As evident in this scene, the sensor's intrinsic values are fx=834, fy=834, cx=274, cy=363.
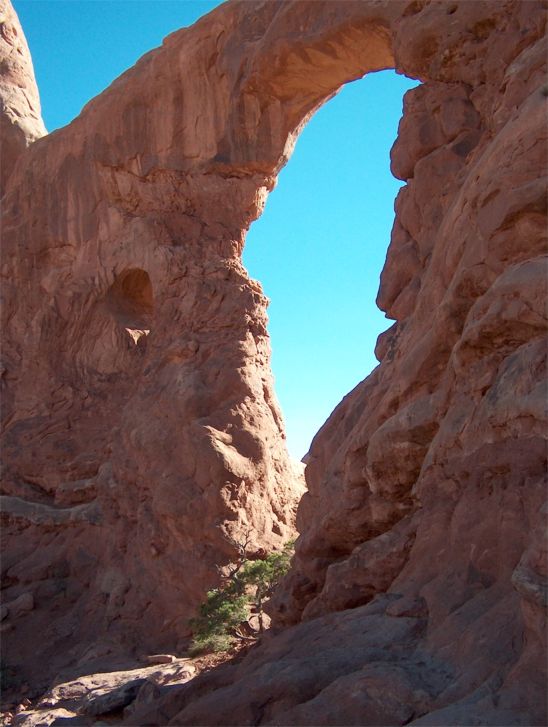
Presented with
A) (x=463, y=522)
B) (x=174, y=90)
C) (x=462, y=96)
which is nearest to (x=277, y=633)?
(x=463, y=522)

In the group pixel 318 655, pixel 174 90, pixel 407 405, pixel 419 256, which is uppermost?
pixel 174 90

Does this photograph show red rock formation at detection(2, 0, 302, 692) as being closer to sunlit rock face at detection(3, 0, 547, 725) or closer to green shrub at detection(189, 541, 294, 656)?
sunlit rock face at detection(3, 0, 547, 725)

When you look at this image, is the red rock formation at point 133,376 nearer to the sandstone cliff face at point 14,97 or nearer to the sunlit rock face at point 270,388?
the sunlit rock face at point 270,388

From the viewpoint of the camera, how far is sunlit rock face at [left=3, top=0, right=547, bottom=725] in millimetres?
4770

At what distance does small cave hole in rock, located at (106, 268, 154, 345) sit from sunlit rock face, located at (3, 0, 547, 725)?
62 millimetres

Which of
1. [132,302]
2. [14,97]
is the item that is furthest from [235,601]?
[14,97]

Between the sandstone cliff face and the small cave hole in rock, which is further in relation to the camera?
the sandstone cliff face

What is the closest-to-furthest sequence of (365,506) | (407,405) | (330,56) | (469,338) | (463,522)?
(463,522), (469,338), (407,405), (365,506), (330,56)

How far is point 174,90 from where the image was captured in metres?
13.8

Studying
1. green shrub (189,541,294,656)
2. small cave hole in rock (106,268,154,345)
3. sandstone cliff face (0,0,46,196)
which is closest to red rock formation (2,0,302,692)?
small cave hole in rock (106,268,154,345)

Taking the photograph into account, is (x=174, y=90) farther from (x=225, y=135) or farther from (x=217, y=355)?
(x=217, y=355)

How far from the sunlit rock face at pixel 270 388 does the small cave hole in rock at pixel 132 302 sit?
6cm

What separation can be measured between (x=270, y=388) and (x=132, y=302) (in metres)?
3.83

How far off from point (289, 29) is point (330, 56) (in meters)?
0.71
